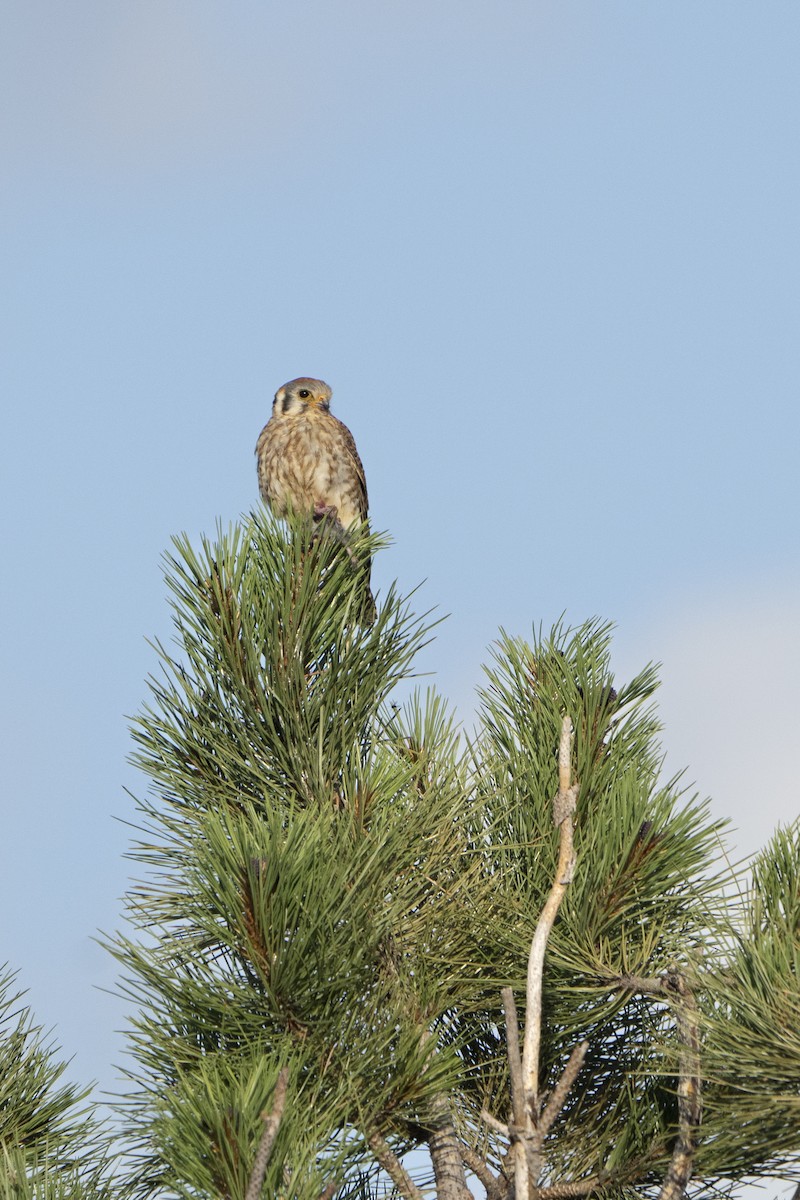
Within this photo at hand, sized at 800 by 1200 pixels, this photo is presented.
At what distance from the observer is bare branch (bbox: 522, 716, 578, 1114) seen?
2.86 m

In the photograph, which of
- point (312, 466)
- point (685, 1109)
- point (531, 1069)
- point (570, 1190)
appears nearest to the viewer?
point (531, 1069)

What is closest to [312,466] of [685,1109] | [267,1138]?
[685,1109]

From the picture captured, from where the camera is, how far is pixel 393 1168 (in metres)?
3.27

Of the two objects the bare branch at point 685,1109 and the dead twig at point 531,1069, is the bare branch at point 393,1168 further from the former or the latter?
the bare branch at point 685,1109

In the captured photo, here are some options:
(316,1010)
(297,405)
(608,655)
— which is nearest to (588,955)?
(316,1010)

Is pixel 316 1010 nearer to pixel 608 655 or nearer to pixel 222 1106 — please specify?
pixel 222 1106

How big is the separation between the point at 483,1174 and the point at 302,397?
6480mm

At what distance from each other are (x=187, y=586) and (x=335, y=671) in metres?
0.51

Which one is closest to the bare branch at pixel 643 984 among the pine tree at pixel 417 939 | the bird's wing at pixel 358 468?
the pine tree at pixel 417 939

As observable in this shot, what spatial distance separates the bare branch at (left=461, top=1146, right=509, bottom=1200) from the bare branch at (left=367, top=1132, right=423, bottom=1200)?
257 millimetres

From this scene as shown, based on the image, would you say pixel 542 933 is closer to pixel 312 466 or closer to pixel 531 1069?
pixel 531 1069

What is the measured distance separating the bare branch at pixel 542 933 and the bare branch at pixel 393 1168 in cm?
39

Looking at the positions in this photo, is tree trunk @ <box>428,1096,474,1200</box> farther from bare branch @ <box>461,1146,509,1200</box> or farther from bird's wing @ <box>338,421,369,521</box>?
bird's wing @ <box>338,421,369,521</box>

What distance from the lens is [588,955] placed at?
3.53 meters
